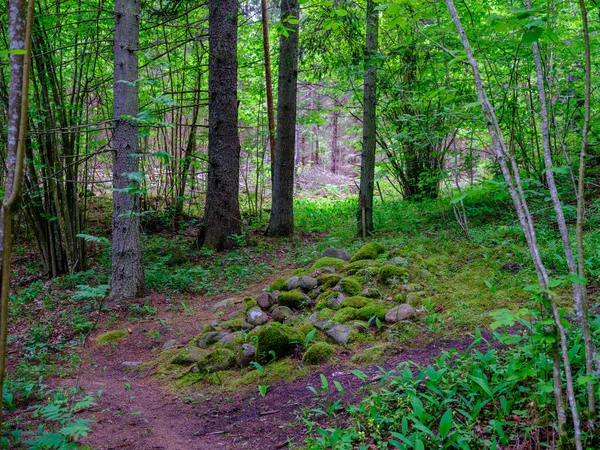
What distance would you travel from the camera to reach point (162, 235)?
934 centimetres

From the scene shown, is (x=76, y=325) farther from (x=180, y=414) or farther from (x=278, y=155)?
(x=278, y=155)

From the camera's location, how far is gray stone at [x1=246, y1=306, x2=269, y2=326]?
4.65 metres

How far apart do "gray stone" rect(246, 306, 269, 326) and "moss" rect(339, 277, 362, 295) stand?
0.99 m

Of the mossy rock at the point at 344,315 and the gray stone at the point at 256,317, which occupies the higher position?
the mossy rock at the point at 344,315

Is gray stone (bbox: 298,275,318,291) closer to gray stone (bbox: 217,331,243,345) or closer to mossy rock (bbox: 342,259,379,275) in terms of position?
mossy rock (bbox: 342,259,379,275)

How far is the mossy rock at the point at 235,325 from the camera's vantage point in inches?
181

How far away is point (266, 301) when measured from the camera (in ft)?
16.7

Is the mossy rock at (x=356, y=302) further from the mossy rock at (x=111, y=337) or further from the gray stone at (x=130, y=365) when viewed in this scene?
the mossy rock at (x=111, y=337)

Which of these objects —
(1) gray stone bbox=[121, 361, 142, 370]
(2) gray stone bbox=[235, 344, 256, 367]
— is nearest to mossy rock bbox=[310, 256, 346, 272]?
(2) gray stone bbox=[235, 344, 256, 367]

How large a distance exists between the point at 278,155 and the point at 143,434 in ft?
22.6

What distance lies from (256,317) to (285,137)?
17.3 feet

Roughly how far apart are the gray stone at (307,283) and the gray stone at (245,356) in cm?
146

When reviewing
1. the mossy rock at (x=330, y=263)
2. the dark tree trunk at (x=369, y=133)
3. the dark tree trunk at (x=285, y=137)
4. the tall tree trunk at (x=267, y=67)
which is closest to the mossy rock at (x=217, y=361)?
the mossy rock at (x=330, y=263)

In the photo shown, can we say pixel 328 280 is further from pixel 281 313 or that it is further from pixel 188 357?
pixel 188 357
